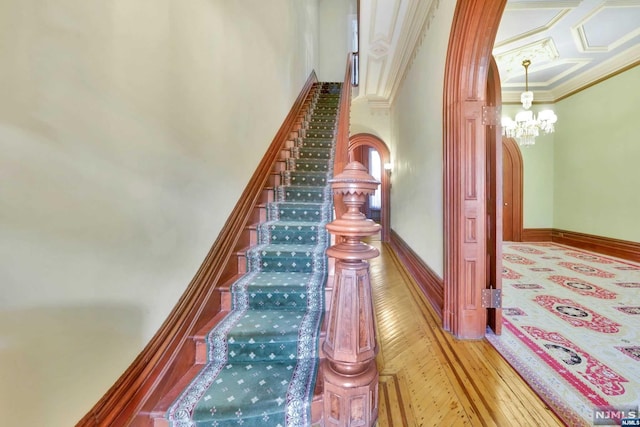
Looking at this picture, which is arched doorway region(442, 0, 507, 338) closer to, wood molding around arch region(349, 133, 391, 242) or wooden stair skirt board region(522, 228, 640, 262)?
wood molding around arch region(349, 133, 391, 242)

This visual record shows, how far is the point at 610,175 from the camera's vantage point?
442cm

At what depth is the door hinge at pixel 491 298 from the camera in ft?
6.43

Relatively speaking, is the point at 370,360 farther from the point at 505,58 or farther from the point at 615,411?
the point at 505,58

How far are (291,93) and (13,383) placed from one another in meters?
3.99

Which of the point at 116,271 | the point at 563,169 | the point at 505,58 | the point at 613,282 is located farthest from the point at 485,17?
the point at 563,169

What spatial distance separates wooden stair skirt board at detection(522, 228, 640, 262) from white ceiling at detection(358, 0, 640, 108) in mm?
2912

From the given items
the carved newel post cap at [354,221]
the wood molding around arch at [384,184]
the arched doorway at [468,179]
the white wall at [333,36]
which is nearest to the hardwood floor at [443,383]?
the arched doorway at [468,179]

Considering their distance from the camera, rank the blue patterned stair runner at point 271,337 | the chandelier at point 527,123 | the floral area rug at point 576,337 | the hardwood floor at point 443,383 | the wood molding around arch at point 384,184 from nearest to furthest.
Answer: the blue patterned stair runner at point 271,337 → the hardwood floor at point 443,383 → the floral area rug at point 576,337 → the chandelier at point 527,123 → the wood molding around arch at point 384,184

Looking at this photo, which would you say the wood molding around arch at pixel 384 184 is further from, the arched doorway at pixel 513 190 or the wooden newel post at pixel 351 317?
the wooden newel post at pixel 351 317

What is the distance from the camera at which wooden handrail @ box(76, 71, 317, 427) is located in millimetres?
1000

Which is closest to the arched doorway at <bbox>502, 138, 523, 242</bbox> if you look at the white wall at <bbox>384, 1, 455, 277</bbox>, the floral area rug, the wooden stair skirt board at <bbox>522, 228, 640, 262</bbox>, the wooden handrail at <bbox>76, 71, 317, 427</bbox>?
the wooden stair skirt board at <bbox>522, 228, 640, 262</bbox>

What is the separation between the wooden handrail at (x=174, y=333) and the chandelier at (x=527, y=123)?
5.15m

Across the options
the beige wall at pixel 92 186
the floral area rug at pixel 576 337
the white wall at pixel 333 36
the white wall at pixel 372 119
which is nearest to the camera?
the beige wall at pixel 92 186

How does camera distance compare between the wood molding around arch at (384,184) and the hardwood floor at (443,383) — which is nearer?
the hardwood floor at (443,383)
